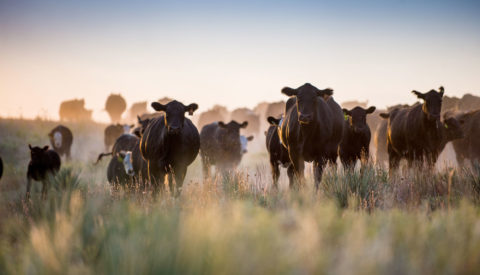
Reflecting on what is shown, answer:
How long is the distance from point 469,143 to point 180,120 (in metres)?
11.5

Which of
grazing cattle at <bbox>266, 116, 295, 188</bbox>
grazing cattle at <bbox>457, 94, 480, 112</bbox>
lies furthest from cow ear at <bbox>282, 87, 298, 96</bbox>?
grazing cattle at <bbox>457, 94, 480, 112</bbox>

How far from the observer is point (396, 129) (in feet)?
34.7

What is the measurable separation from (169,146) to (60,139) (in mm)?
16972

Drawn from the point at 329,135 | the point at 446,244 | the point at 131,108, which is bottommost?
the point at 446,244

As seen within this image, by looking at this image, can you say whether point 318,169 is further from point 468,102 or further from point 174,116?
point 468,102

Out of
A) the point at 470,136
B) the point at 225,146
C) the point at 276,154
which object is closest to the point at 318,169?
the point at 276,154

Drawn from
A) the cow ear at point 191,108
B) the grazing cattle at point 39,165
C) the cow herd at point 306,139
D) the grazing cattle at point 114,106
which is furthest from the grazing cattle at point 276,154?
the grazing cattle at point 114,106

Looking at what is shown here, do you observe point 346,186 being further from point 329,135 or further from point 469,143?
point 469,143

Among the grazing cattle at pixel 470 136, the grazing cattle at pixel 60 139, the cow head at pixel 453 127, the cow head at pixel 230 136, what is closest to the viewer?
the cow head at pixel 453 127

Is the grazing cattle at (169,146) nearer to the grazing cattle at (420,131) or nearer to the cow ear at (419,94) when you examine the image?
the grazing cattle at (420,131)

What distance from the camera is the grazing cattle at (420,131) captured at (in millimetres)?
8898

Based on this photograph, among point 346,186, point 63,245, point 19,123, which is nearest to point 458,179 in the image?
point 346,186

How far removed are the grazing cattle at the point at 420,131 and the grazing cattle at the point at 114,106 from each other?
48642mm

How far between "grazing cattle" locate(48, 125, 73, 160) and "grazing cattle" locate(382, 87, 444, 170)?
771 inches
